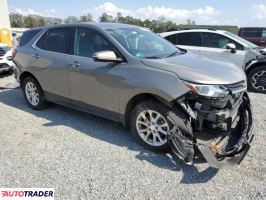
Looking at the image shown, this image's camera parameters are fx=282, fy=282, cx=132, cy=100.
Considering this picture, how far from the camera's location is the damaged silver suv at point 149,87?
3400 mm

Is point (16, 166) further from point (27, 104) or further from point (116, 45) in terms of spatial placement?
point (27, 104)

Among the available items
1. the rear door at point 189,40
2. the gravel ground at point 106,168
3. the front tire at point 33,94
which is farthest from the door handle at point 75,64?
the rear door at point 189,40

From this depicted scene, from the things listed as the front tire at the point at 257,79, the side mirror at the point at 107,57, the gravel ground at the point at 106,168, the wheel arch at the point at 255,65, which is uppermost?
the side mirror at the point at 107,57

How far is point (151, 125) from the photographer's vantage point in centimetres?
388

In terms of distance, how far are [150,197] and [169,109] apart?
1.16 metres

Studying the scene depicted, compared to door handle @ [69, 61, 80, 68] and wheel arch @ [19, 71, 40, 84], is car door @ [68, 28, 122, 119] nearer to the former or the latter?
door handle @ [69, 61, 80, 68]

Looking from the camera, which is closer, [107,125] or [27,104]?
[107,125]

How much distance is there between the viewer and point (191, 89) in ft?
11.1

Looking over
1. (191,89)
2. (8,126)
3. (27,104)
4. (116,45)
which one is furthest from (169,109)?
(27,104)

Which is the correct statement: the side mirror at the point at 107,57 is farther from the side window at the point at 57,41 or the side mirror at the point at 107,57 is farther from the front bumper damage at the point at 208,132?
the front bumper damage at the point at 208,132

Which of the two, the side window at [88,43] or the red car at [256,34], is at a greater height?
the side window at [88,43]

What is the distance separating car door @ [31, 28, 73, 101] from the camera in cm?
487

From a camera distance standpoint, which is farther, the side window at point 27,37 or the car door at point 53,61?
the side window at point 27,37

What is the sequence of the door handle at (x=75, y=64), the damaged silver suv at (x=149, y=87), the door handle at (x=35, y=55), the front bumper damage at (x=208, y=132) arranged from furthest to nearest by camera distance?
the door handle at (x=35, y=55) → the door handle at (x=75, y=64) → the damaged silver suv at (x=149, y=87) → the front bumper damage at (x=208, y=132)
